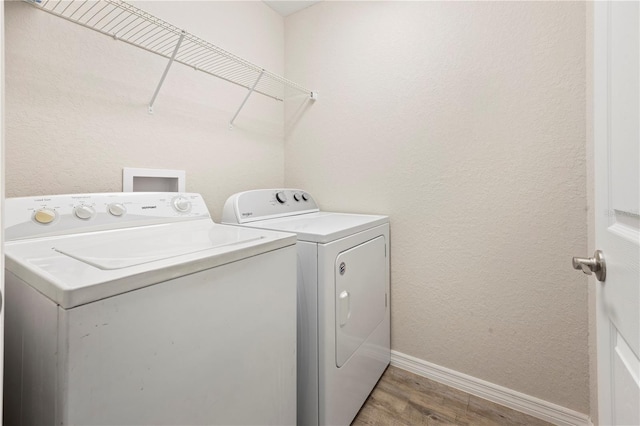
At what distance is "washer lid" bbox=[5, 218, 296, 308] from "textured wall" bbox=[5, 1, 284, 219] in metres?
0.44

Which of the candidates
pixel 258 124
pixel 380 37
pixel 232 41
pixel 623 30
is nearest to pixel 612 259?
pixel 623 30

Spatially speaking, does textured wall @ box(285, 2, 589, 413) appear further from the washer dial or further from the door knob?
the washer dial

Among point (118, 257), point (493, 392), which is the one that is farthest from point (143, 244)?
point (493, 392)

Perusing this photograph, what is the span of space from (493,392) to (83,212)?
2.11 meters

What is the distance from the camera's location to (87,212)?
108 centimetres

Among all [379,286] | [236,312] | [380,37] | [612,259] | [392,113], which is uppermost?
[380,37]

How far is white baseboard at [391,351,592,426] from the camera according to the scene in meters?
1.38

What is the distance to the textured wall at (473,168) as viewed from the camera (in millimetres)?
1361

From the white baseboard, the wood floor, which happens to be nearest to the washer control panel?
the wood floor

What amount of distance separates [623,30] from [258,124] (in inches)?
74.9

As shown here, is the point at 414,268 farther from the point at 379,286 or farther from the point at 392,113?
the point at 392,113

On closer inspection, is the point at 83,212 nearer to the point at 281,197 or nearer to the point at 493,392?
the point at 281,197

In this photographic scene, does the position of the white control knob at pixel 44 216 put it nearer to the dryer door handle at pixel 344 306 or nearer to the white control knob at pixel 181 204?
the white control knob at pixel 181 204

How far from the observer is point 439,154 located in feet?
5.47
